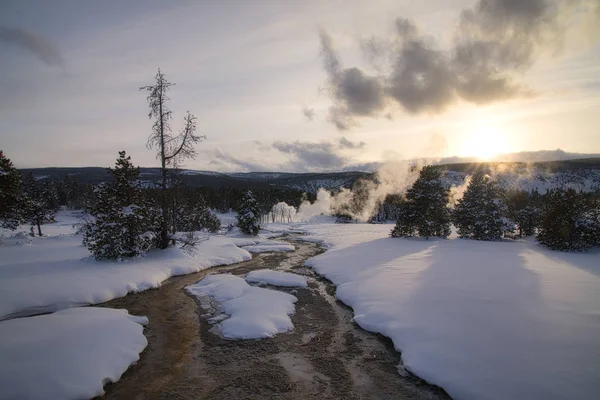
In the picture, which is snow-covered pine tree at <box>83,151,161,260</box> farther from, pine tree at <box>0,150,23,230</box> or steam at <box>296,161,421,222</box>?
steam at <box>296,161,421,222</box>

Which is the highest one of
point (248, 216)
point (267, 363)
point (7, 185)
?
point (7, 185)

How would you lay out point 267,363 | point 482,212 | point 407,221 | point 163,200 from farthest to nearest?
point 407,221, point 482,212, point 163,200, point 267,363

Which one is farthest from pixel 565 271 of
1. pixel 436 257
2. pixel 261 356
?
pixel 261 356

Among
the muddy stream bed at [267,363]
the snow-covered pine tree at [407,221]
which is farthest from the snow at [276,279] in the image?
the snow-covered pine tree at [407,221]

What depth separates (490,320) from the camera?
9602 mm

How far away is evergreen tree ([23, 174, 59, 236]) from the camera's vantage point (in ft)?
127

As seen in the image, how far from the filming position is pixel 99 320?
9.66 meters

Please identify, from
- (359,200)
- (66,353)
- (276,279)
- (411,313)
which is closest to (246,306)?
(276,279)

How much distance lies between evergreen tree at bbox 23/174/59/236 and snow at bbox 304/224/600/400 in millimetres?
37709

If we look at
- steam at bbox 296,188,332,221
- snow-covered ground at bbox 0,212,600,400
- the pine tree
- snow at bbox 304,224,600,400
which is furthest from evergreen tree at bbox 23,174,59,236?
steam at bbox 296,188,332,221

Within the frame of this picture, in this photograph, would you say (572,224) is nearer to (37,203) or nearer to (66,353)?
(66,353)

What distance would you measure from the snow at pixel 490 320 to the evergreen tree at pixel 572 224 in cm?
694

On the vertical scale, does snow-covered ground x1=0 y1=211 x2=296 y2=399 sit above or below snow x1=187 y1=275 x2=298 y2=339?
above

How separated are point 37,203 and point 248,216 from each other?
2781 centimetres
